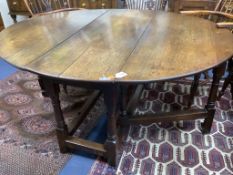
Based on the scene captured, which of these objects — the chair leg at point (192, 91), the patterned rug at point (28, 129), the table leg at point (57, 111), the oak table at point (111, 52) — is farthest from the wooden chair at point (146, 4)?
the table leg at point (57, 111)

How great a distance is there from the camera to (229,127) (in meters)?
1.75

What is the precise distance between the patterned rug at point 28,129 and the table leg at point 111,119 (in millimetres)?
336

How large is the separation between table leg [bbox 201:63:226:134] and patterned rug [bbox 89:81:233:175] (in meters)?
0.07

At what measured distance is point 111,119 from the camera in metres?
1.25

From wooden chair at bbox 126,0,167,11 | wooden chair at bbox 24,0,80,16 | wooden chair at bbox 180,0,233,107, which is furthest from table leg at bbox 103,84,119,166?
wooden chair at bbox 126,0,167,11

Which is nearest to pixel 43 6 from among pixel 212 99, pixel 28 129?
pixel 28 129

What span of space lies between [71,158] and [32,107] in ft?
2.42

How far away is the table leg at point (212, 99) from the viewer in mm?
1386

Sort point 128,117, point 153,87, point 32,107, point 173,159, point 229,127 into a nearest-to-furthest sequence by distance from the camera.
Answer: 1. point 173,159
2. point 128,117
3. point 229,127
4. point 32,107
5. point 153,87

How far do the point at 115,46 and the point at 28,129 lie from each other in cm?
104

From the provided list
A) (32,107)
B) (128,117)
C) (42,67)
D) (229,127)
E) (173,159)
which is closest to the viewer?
(42,67)

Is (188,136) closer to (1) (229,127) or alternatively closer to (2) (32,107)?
(1) (229,127)

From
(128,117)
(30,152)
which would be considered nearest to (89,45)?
(128,117)

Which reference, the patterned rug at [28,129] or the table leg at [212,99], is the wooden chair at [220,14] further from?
the patterned rug at [28,129]
